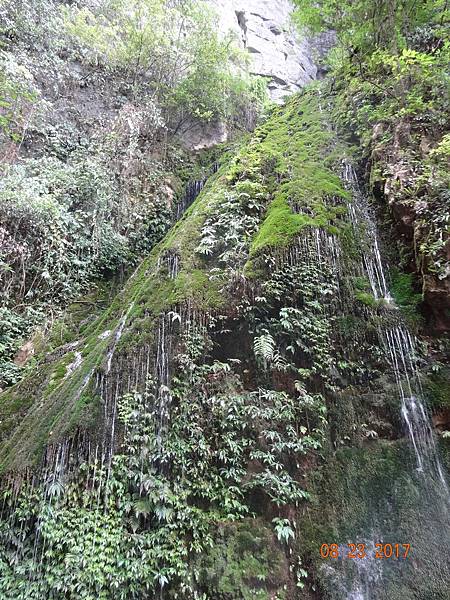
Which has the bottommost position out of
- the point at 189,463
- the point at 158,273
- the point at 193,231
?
the point at 189,463

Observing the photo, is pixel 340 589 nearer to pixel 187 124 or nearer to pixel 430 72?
pixel 430 72

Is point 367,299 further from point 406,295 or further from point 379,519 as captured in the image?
point 379,519

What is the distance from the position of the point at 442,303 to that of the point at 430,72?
4.55 metres

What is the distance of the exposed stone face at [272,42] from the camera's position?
18609 mm

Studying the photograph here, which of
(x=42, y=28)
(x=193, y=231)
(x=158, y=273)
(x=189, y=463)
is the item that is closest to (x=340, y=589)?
(x=189, y=463)

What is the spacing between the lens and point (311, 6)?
9953mm

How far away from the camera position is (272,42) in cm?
1991

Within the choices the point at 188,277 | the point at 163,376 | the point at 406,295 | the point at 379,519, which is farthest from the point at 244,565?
the point at 406,295

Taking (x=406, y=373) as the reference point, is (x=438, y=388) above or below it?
below
